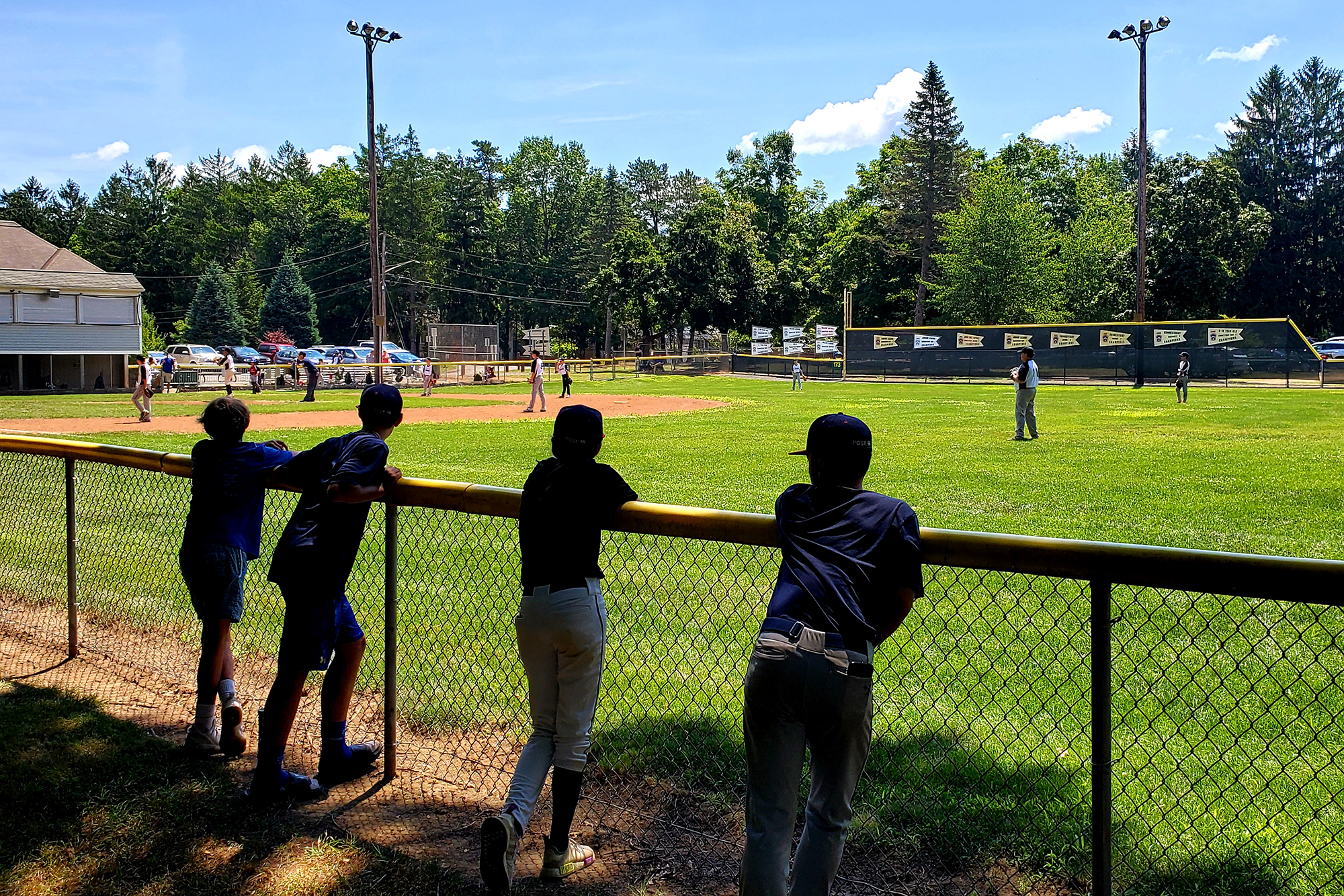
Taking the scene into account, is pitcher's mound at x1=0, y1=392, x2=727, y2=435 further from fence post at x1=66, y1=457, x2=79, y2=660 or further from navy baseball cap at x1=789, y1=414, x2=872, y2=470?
navy baseball cap at x1=789, y1=414, x2=872, y2=470

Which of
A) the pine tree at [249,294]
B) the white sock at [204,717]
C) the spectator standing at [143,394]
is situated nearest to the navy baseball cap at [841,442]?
the white sock at [204,717]

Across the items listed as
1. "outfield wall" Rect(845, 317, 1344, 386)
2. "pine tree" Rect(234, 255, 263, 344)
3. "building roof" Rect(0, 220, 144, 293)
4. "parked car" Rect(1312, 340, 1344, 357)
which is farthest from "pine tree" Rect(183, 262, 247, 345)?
"parked car" Rect(1312, 340, 1344, 357)

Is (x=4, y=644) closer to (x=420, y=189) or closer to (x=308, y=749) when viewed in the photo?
(x=308, y=749)

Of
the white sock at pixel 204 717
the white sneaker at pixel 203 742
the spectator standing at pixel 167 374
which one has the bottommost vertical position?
the white sneaker at pixel 203 742

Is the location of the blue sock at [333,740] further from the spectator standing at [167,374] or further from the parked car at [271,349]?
the parked car at [271,349]

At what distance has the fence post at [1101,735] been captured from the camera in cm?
281

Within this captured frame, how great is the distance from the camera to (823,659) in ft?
9.20

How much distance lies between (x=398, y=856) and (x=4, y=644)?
4229 mm

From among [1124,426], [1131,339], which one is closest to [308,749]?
[1124,426]

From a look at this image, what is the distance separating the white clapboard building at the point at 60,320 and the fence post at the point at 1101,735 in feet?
165

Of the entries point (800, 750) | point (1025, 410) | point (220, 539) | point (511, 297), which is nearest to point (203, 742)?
point (220, 539)

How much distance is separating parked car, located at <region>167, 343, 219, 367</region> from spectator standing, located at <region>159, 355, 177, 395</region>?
40.0 ft

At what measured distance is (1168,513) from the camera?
1077cm

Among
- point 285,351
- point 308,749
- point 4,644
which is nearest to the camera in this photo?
point 308,749
